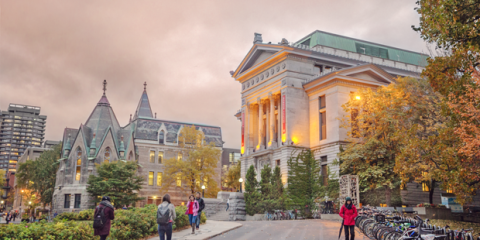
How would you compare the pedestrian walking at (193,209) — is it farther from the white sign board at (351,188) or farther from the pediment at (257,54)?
the pediment at (257,54)

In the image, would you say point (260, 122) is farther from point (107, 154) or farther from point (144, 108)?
point (144, 108)

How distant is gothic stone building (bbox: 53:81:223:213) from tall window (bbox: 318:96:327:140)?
28.9 metres

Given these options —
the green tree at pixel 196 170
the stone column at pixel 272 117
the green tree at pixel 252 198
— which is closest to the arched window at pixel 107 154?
the green tree at pixel 196 170

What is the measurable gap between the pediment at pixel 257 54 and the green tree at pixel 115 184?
19699 mm

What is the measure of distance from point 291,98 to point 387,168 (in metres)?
17.0

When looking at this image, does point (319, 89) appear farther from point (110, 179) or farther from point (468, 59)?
point (468, 59)

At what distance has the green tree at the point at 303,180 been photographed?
4675 centimetres

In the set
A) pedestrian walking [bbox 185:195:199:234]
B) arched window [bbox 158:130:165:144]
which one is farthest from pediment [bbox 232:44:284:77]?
pedestrian walking [bbox 185:195:199:234]

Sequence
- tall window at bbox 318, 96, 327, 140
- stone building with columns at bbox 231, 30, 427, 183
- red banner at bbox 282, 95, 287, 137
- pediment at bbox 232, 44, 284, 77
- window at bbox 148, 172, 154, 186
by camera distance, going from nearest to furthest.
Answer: stone building with columns at bbox 231, 30, 427, 183, tall window at bbox 318, 96, 327, 140, red banner at bbox 282, 95, 287, 137, pediment at bbox 232, 44, 284, 77, window at bbox 148, 172, 154, 186

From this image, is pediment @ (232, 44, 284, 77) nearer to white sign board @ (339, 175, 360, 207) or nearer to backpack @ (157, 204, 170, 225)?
white sign board @ (339, 175, 360, 207)

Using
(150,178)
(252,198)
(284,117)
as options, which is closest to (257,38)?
(284,117)

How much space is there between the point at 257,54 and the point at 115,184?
24258mm

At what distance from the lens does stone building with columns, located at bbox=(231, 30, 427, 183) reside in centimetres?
4803

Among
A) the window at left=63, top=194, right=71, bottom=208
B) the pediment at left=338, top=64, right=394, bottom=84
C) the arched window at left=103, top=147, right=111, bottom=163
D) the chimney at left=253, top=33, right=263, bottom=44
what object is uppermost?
the chimney at left=253, top=33, right=263, bottom=44
